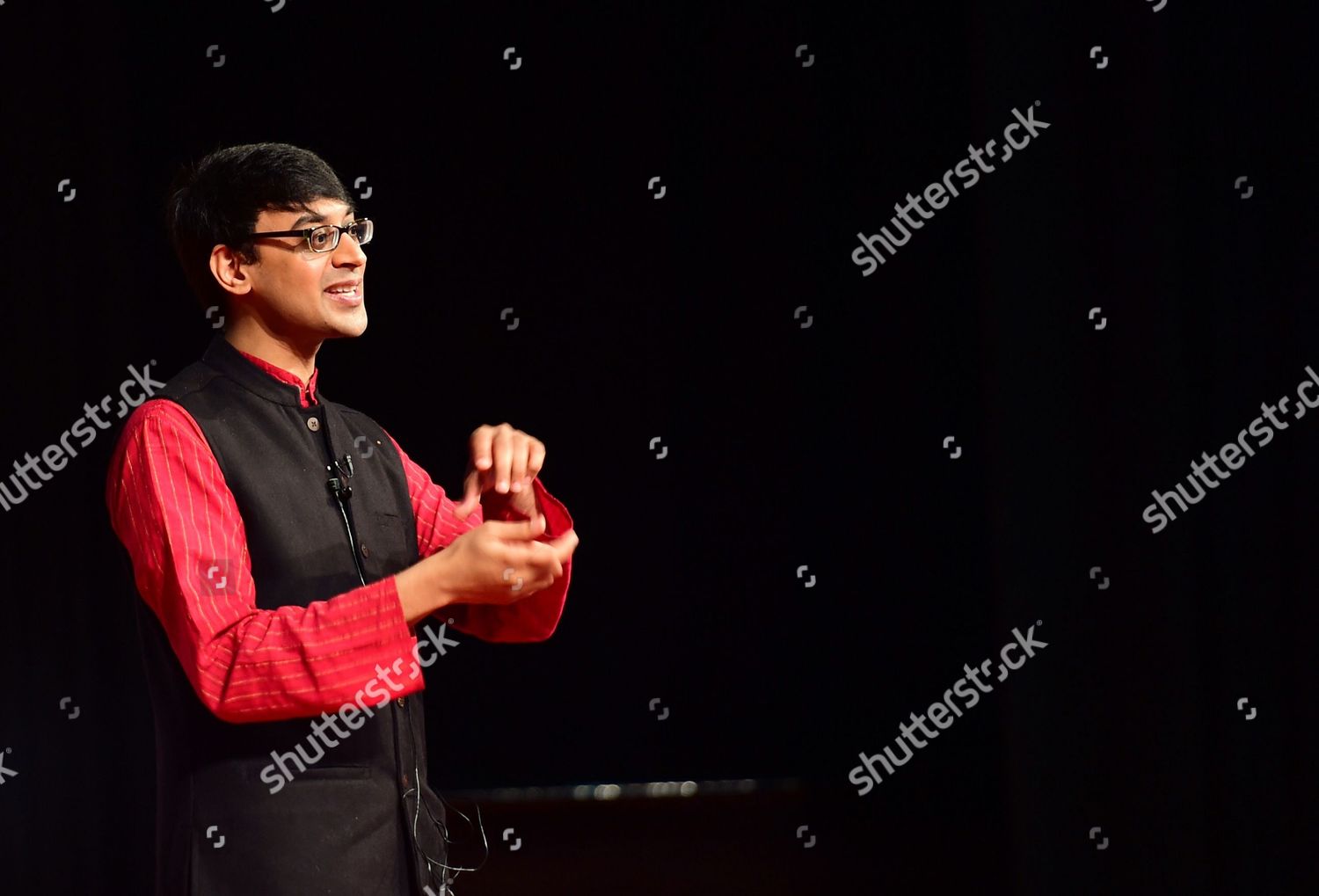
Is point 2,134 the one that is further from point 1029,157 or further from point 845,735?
point 845,735

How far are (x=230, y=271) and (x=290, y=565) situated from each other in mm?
344

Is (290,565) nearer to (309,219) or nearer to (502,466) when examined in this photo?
(502,466)

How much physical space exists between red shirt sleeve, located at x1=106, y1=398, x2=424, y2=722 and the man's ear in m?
0.24

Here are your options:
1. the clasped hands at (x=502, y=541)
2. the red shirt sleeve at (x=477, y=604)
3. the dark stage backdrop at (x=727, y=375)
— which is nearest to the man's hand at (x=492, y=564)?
the clasped hands at (x=502, y=541)

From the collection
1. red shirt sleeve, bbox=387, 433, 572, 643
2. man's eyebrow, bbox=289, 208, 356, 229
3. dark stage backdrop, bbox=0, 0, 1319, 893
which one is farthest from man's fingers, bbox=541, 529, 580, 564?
dark stage backdrop, bbox=0, 0, 1319, 893

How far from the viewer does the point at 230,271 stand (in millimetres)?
1375

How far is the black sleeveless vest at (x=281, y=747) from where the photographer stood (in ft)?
3.92

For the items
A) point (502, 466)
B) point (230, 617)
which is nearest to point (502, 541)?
point (502, 466)

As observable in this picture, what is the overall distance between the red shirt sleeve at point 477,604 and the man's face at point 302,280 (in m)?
0.17

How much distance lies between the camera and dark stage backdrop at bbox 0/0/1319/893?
273 centimetres

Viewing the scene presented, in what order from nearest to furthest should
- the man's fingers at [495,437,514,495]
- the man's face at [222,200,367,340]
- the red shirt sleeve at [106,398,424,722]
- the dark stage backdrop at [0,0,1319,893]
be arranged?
the red shirt sleeve at [106,398,424,722] → the man's fingers at [495,437,514,495] → the man's face at [222,200,367,340] → the dark stage backdrop at [0,0,1319,893]

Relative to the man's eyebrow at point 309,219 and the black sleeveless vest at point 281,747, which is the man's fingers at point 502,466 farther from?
the man's eyebrow at point 309,219

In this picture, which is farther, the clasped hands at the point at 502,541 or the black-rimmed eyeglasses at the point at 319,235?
the black-rimmed eyeglasses at the point at 319,235

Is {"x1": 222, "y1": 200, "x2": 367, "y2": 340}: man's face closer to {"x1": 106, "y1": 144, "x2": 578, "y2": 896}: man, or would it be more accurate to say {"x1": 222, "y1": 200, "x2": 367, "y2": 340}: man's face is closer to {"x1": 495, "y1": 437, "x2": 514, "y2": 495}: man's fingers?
{"x1": 106, "y1": 144, "x2": 578, "y2": 896}: man
